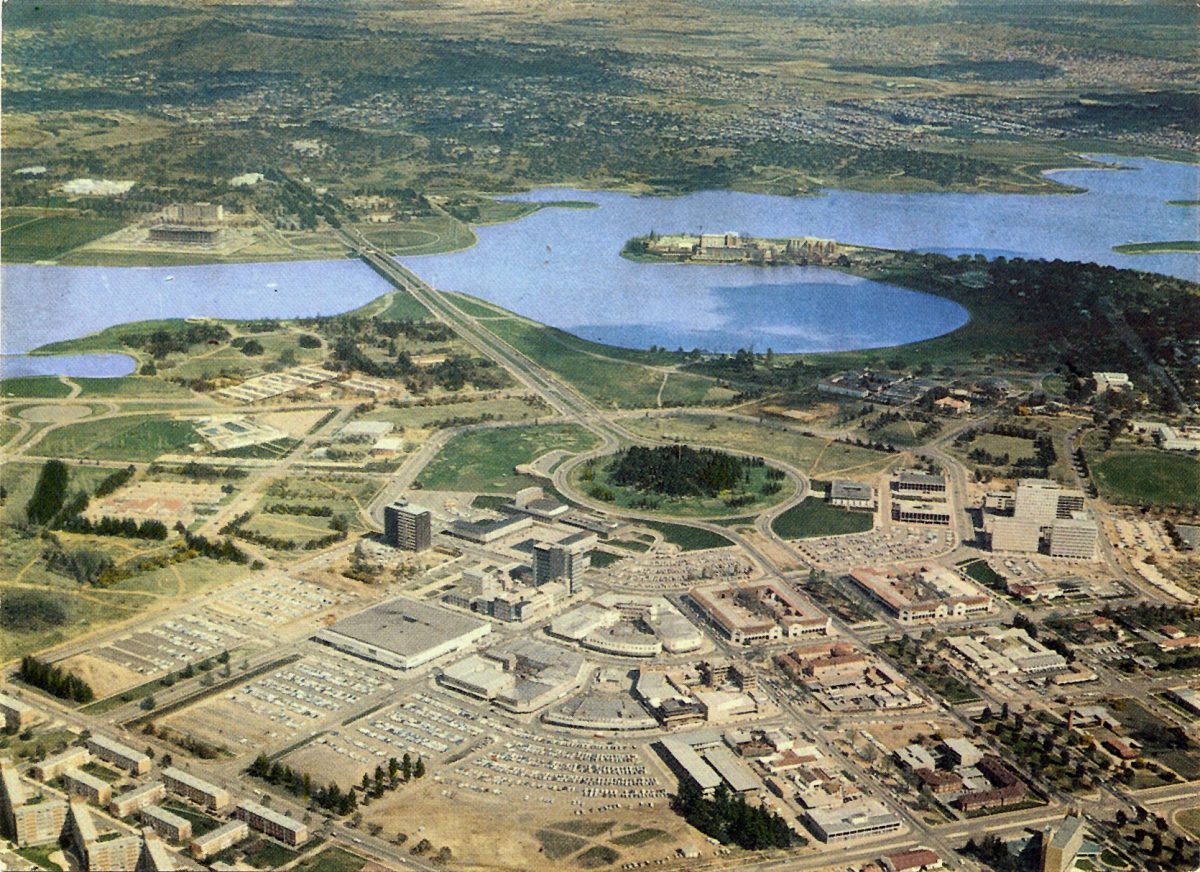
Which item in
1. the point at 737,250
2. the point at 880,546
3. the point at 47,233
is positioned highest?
the point at 47,233

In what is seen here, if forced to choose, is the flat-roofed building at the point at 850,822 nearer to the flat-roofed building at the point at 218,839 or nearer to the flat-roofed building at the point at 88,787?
the flat-roofed building at the point at 218,839

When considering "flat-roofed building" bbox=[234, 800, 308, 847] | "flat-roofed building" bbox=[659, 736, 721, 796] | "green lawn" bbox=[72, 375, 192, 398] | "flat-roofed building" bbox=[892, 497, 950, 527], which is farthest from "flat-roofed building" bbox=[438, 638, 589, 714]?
"green lawn" bbox=[72, 375, 192, 398]

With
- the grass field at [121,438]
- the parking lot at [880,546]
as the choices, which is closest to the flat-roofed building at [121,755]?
the grass field at [121,438]

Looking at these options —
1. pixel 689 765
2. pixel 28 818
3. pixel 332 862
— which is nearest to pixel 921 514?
pixel 689 765

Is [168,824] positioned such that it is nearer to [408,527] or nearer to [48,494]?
[408,527]

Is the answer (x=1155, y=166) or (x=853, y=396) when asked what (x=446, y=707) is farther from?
(x=1155, y=166)

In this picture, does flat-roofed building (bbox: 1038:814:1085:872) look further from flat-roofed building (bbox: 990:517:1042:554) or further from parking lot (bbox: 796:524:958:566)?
flat-roofed building (bbox: 990:517:1042:554)
